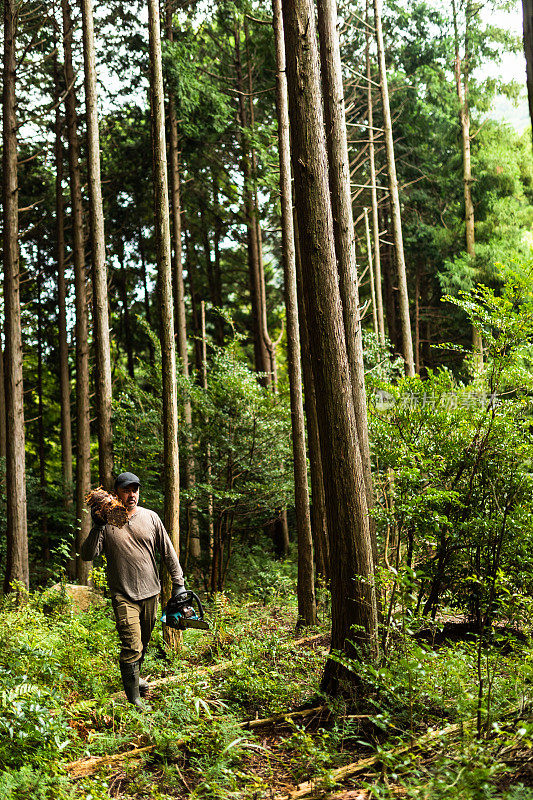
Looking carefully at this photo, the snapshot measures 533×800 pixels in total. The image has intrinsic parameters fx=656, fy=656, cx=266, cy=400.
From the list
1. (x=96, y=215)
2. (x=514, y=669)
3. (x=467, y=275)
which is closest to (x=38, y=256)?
(x=96, y=215)

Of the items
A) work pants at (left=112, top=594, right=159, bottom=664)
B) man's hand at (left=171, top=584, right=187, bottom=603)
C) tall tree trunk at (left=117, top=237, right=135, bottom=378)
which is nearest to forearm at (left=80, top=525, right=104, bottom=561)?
work pants at (left=112, top=594, right=159, bottom=664)

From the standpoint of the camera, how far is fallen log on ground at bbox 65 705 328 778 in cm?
475

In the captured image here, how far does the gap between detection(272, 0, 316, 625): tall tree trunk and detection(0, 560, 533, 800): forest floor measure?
209cm

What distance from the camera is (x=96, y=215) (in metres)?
12.3

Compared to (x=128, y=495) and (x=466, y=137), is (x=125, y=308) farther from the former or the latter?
(x=128, y=495)

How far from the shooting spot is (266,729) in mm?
5426

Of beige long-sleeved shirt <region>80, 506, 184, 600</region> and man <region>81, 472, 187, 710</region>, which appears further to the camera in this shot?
beige long-sleeved shirt <region>80, 506, 184, 600</region>

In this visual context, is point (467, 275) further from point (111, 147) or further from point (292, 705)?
point (292, 705)

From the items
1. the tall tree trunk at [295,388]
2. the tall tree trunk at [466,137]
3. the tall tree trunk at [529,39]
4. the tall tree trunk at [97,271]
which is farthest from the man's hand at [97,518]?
the tall tree trunk at [466,137]

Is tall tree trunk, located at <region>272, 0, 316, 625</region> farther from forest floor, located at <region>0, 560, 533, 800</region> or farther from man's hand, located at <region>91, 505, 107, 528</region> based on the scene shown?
man's hand, located at <region>91, 505, 107, 528</region>

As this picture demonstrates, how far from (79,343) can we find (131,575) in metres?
10.6

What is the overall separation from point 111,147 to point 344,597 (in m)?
18.8

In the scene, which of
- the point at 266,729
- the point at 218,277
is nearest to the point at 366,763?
the point at 266,729

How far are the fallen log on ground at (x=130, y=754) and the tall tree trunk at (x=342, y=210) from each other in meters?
2.79
